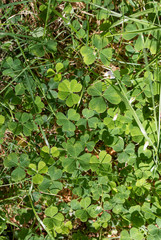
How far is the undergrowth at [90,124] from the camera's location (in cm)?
256

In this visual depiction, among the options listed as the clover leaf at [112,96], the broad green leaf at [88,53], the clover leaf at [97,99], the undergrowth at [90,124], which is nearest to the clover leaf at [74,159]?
the undergrowth at [90,124]

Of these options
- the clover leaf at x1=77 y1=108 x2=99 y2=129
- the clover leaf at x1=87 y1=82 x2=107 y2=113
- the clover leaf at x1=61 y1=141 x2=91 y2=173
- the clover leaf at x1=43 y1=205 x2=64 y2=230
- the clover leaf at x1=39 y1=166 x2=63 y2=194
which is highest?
the clover leaf at x1=87 y1=82 x2=107 y2=113

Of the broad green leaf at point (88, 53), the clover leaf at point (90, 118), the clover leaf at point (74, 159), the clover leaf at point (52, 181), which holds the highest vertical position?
the broad green leaf at point (88, 53)

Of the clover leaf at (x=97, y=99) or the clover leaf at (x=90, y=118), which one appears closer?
the clover leaf at (x=97, y=99)

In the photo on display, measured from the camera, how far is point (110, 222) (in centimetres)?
287

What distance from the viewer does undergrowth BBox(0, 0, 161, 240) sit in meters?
2.56

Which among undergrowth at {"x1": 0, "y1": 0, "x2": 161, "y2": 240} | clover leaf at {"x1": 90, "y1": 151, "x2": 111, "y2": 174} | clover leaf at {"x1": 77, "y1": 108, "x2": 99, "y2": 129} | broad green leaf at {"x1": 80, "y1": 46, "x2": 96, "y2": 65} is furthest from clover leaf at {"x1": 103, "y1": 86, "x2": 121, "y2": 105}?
clover leaf at {"x1": 90, "y1": 151, "x2": 111, "y2": 174}

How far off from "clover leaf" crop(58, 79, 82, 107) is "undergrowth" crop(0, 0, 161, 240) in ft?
0.04

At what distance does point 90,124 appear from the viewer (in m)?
2.64

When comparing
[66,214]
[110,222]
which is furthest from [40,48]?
[110,222]

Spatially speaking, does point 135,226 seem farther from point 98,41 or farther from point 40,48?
point 40,48

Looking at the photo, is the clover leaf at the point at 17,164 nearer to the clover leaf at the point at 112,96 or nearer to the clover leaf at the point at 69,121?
the clover leaf at the point at 69,121

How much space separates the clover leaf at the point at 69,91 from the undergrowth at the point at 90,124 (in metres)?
0.01

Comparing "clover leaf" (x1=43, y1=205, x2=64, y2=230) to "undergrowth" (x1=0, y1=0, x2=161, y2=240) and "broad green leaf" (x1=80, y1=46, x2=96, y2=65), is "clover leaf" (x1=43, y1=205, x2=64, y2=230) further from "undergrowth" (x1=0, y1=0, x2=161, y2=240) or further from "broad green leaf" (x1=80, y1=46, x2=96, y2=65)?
"broad green leaf" (x1=80, y1=46, x2=96, y2=65)
